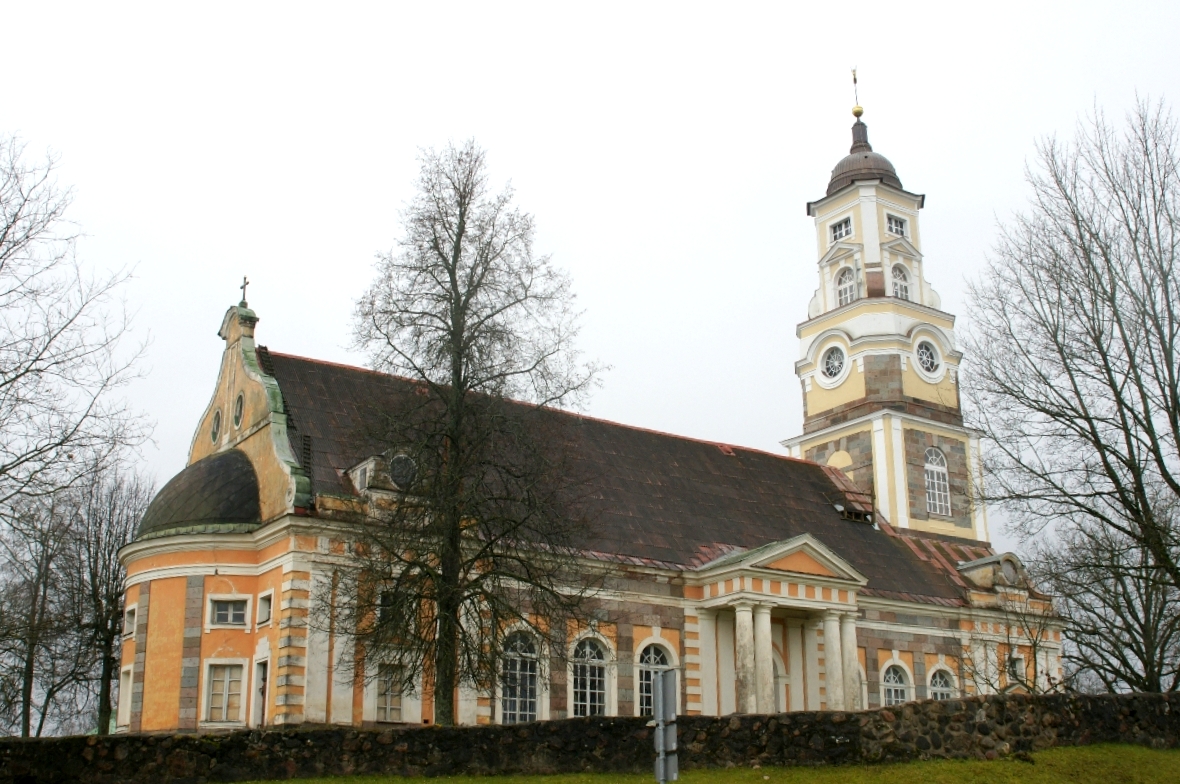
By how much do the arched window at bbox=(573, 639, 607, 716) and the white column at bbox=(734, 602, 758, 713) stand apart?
11.8 ft

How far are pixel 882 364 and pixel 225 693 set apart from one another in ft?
90.2

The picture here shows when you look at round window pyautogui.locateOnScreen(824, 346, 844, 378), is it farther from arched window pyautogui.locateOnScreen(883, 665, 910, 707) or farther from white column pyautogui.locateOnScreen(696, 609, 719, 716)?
white column pyautogui.locateOnScreen(696, 609, 719, 716)

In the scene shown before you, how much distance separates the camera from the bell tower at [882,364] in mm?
45844

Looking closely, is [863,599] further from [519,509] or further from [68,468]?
[68,468]

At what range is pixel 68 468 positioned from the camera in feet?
64.0

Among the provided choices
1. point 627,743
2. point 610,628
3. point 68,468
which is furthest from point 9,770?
point 610,628

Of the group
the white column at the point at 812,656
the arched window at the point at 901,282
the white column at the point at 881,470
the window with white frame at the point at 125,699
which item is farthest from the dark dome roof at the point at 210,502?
the arched window at the point at 901,282

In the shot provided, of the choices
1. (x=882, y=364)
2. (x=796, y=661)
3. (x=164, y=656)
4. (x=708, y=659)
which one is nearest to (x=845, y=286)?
(x=882, y=364)

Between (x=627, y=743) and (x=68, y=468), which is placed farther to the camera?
(x=627, y=743)

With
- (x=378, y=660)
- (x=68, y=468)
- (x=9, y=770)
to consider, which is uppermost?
(x=68, y=468)

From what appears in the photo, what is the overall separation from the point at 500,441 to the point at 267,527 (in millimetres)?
7554

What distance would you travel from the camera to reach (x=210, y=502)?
31219 millimetres

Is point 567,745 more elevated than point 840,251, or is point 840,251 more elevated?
point 840,251

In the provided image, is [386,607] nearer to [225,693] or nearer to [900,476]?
[225,693]
